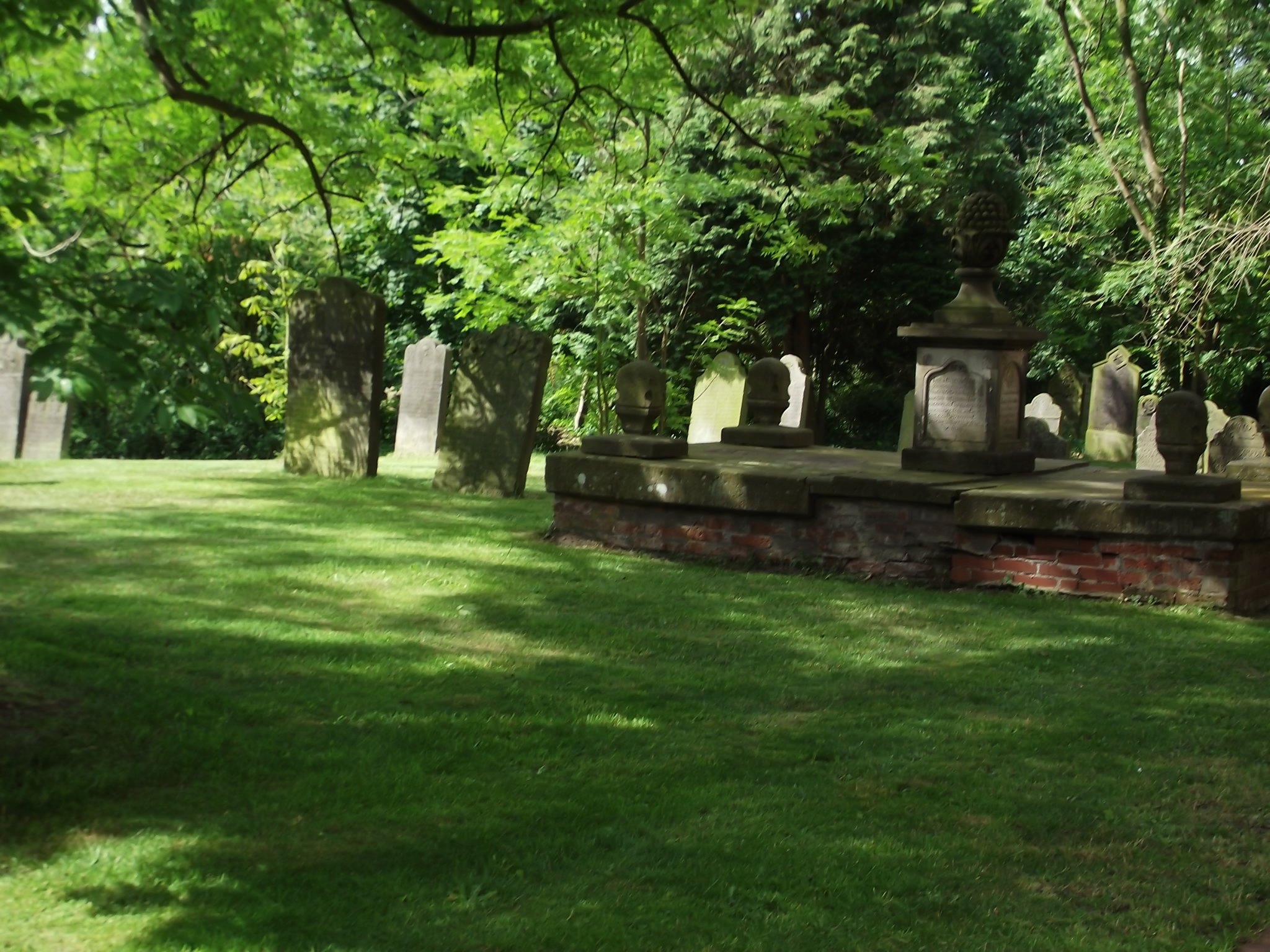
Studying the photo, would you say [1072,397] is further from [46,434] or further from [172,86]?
[172,86]

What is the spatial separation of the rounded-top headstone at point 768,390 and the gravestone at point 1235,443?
5696 millimetres

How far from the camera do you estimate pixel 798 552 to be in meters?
9.43

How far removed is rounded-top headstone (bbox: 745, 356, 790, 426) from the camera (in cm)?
1230

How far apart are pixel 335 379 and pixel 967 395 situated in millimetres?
6411

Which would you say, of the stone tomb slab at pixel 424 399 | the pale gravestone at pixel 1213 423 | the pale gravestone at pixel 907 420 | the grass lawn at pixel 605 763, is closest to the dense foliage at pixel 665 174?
the stone tomb slab at pixel 424 399

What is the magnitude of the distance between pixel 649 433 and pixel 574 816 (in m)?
6.38

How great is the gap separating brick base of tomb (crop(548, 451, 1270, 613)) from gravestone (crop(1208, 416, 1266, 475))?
5682 millimetres

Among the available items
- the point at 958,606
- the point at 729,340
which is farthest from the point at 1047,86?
the point at 958,606

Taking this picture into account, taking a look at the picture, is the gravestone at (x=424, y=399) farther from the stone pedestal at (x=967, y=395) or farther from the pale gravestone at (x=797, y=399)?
the stone pedestal at (x=967, y=395)

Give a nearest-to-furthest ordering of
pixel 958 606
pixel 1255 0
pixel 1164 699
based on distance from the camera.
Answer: pixel 1164 699 < pixel 958 606 < pixel 1255 0

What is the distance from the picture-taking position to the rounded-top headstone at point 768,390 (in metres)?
12.3

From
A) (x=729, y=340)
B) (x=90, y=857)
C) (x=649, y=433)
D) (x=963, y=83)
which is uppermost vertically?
(x=963, y=83)

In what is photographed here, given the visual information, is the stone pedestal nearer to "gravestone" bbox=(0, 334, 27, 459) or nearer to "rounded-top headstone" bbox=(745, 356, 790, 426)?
"rounded-top headstone" bbox=(745, 356, 790, 426)

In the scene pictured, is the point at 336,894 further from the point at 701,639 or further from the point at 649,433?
the point at 649,433
